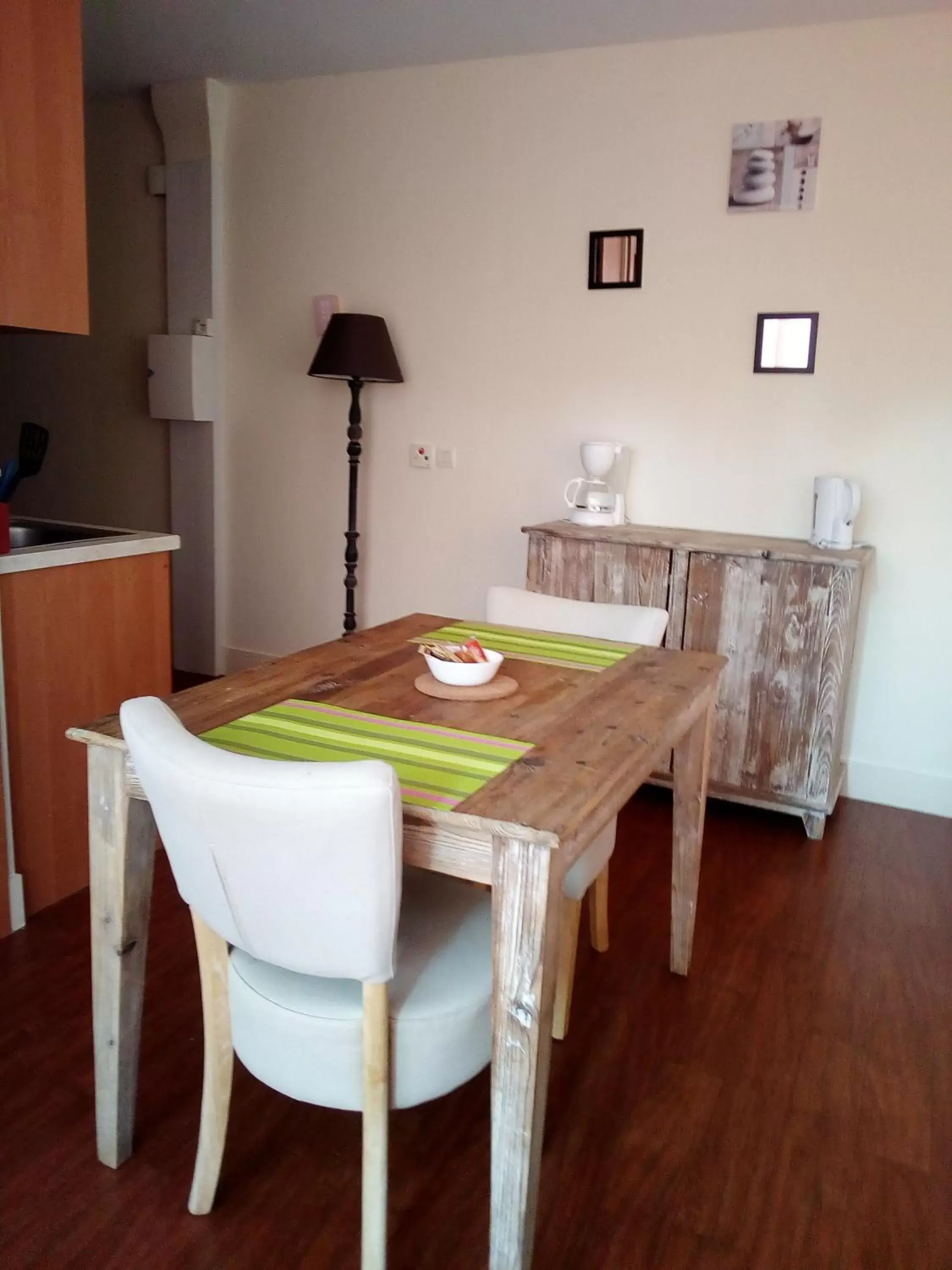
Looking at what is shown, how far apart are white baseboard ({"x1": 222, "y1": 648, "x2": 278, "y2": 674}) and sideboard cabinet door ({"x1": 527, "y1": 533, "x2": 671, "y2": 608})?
171 centimetres

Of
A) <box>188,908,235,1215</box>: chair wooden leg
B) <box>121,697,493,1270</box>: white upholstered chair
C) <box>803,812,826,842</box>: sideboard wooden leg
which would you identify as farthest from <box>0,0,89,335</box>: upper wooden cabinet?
<box>803,812,826,842</box>: sideboard wooden leg

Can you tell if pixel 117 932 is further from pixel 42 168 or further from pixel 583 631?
pixel 42 168

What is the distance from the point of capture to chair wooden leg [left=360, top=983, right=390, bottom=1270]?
4.05 feet

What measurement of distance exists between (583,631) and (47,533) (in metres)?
1.60

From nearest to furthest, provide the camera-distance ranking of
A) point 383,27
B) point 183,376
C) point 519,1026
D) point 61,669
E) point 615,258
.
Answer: point 519,1026 < point 61,669 < point 383,27 < point 615,258 < point 183,376

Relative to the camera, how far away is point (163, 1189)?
1566 millimetres

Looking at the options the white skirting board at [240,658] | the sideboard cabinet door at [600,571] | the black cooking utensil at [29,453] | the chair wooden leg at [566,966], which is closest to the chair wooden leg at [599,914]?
the chair wooden leg at [566,966]

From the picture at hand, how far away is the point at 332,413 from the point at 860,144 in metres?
2.25

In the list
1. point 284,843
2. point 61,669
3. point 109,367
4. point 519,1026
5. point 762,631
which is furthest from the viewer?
point 109,367

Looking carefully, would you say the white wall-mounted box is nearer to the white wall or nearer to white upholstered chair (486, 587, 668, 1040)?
the white wall

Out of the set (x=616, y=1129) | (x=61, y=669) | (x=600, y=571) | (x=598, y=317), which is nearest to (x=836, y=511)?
(x=600, y=571)

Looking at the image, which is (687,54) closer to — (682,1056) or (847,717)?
(847,717)

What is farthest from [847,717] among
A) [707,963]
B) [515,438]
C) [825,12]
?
[825,12]

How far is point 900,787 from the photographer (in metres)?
3.28
